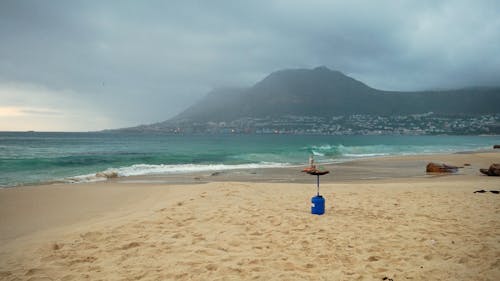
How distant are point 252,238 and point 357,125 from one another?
533 feet

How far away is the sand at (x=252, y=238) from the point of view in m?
4.44

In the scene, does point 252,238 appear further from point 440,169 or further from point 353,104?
point 353,104

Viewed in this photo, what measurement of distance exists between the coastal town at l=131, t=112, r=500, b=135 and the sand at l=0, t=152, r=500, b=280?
141 metres

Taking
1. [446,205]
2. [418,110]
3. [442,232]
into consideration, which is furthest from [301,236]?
[418,110]

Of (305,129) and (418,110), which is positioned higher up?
(418,110)

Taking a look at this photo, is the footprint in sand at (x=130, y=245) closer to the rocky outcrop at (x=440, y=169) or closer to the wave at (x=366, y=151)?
the rocky outcrop at (x=440, y=169)

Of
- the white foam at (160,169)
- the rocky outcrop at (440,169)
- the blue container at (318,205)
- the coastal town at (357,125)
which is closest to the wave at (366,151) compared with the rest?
the rocky outcrop at (440,169)

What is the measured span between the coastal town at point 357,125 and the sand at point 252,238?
464ft

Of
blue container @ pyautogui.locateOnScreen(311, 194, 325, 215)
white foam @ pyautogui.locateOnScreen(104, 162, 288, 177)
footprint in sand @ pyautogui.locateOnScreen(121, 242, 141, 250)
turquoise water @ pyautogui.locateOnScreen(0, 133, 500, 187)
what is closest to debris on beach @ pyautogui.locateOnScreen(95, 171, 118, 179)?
turquoise water @ pyautogui.locateOnScreen(0, 133, 500, 187)

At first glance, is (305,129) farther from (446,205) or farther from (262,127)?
(446,205)

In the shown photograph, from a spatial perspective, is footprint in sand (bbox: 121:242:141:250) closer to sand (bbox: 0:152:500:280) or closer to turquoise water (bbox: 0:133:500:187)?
sand (bbox: 0:152:500:280)

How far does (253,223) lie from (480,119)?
19704cm

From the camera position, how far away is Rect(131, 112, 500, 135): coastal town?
150625mm

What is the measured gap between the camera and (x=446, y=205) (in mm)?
8648
